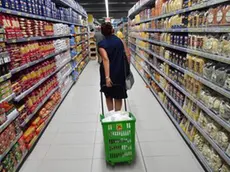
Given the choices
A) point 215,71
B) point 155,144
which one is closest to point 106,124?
point 155,144

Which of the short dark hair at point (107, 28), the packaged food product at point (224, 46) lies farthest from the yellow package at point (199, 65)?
the short dark hair at point (107, 28)

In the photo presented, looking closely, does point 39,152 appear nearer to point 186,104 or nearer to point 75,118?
point 75,118

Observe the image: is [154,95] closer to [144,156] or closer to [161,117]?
[161,117]

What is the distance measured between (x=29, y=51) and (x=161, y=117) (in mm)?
2527

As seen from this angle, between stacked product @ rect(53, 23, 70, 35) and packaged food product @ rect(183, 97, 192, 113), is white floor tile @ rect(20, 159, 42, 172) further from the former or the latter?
stacked product @ rect(53, 23, 70, 35)

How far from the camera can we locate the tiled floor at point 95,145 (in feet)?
8.20

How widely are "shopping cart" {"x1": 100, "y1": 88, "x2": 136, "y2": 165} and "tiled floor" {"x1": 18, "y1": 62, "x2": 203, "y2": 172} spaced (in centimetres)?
12

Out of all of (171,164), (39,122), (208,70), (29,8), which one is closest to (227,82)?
(208,70)

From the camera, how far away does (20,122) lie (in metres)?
2.66

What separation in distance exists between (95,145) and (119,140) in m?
0.70

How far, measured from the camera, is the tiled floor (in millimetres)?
2500

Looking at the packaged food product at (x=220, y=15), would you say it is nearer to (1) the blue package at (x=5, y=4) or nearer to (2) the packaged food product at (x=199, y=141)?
(2) the packaged food product at (x=199, y=141)

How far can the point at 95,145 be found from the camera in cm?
296

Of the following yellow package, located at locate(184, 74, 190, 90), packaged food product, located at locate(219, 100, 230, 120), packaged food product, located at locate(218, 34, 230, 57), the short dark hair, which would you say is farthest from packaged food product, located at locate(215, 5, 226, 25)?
the short dark hair
